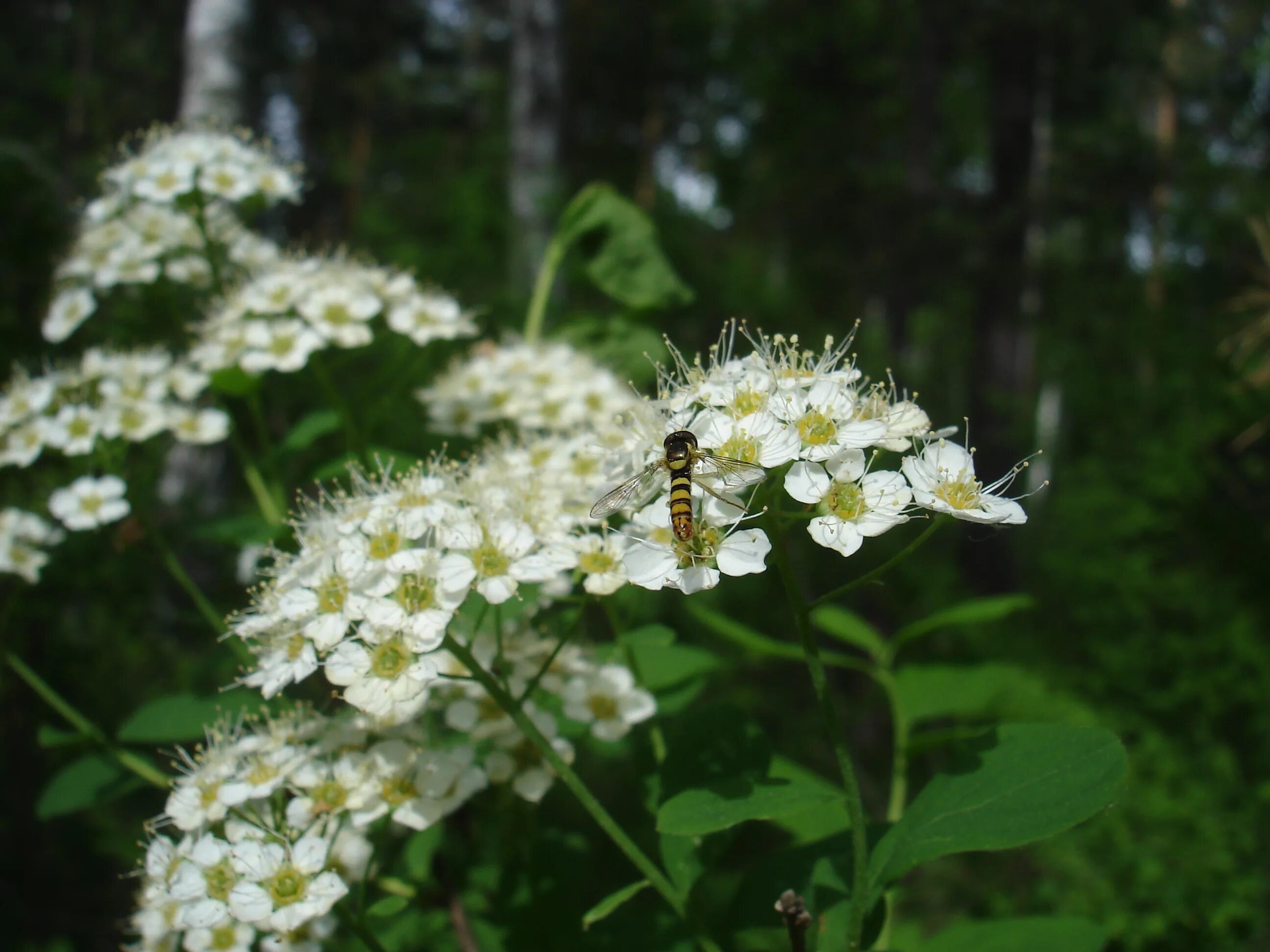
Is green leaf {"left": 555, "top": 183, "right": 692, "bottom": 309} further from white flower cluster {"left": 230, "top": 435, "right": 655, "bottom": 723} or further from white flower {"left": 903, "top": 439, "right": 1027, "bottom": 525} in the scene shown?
white flower {"left": 903, "top": 439, "right": 1027, "bottom": 525}

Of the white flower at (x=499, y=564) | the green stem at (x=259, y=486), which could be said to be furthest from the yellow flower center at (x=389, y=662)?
the green stem at (x=259, y=486)

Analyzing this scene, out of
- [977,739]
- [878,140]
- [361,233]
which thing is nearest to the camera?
[977,739]

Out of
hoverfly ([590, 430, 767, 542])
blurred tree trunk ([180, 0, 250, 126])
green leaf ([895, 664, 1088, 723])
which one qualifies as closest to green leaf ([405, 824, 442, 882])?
hoverfly ([590, 430, 767, 542])

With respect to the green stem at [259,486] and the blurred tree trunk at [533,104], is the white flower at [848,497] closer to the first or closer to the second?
the green stem at [259,486]

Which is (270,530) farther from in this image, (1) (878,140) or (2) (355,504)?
(1) (878,140)

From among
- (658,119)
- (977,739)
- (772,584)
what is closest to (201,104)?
(977,739)

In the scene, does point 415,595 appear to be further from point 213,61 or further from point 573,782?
point 213,61

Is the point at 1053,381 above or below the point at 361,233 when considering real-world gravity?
below
